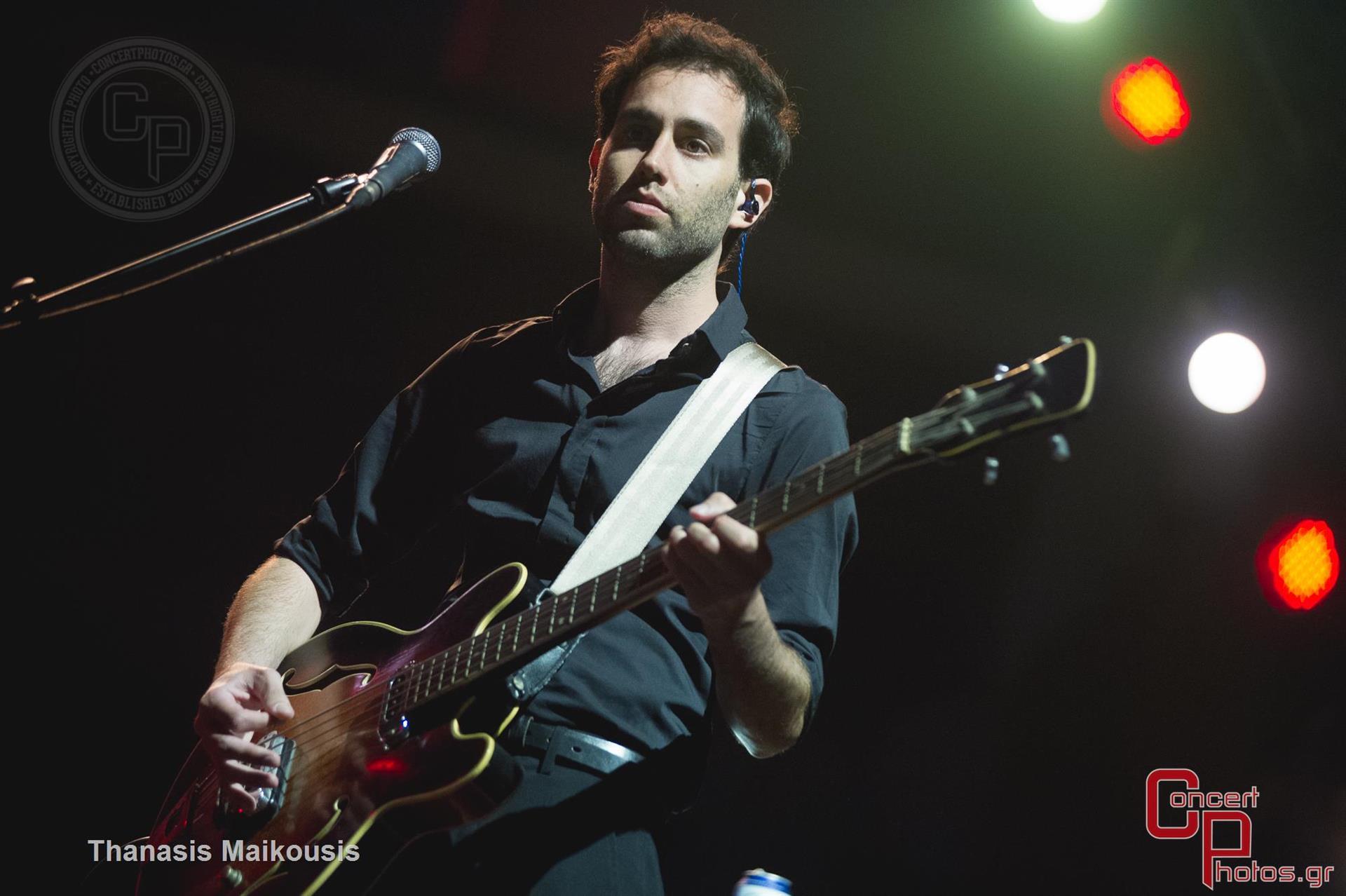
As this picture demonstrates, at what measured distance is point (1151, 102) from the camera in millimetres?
3660

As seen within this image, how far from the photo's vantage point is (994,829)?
3.71m

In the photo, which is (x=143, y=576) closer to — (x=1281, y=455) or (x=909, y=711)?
(x=909, y=711)

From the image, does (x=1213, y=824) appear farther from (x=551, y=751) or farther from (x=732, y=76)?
(x=732, y=76)

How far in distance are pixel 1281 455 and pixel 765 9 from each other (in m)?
2.60

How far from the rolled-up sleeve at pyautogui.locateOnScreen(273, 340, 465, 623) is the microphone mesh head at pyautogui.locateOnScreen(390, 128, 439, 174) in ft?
2.09

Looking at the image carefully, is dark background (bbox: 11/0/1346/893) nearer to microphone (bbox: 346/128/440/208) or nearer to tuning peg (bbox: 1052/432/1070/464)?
microphone (bbox: 346/128/440/208)

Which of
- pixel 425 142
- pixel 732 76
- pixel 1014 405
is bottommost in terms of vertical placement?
pixel 1014 405

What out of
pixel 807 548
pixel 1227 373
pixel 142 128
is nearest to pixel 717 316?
pixel 807 548

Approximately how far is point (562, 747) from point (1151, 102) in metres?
3.13

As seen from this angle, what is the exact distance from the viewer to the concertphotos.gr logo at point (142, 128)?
13.0ft

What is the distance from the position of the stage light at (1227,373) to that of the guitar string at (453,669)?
227 centimetres

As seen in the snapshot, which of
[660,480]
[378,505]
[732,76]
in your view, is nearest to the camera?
[660,480]

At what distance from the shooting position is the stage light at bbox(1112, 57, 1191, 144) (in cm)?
364

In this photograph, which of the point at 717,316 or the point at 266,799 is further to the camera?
the point at 717,316
